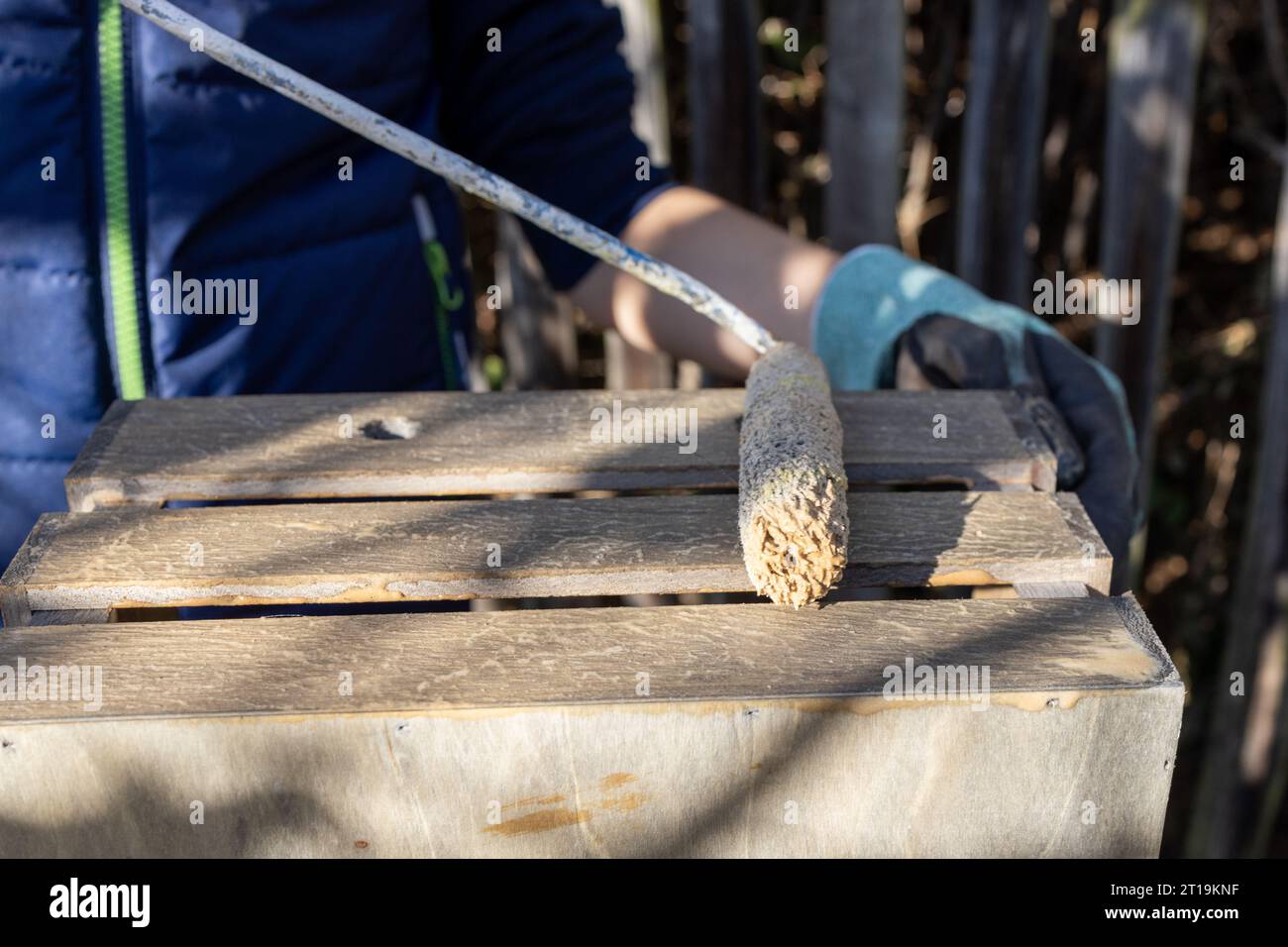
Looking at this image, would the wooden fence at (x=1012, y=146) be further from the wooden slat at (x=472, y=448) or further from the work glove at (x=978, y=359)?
the wooden slat at (x=472, y=448)

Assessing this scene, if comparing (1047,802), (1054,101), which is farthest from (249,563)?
(1054,101)

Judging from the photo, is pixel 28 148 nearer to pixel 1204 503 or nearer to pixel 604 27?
pixel 604 27

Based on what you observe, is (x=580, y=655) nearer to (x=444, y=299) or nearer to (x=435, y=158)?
(x=435, y=158)

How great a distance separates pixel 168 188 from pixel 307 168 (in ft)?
0.54

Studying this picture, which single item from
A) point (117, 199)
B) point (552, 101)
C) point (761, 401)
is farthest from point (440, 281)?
point (761, 401)

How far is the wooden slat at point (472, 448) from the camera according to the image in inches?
39.7

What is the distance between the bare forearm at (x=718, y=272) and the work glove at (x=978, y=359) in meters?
0.04

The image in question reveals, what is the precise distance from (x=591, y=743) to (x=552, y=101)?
942 mm

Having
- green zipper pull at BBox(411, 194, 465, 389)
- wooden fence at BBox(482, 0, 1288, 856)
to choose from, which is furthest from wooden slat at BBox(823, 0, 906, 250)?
green zipper pull at BBox(411, 194, 465, 389)

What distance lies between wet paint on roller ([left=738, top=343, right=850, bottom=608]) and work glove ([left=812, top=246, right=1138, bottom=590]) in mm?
311

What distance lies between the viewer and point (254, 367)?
1.29 meters

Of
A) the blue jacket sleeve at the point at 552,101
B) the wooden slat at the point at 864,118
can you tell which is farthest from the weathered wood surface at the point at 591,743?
the wooden slat at the point at 864,118

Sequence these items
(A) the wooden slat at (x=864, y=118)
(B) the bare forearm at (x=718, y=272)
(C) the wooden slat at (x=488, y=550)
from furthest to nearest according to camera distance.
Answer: (A) the wooden slat at (x=864, y=118) < (B) the bare forearm at (x=718, y=272) < (C) the wooden slat at (x=488, y=550)

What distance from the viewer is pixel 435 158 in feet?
3.39
